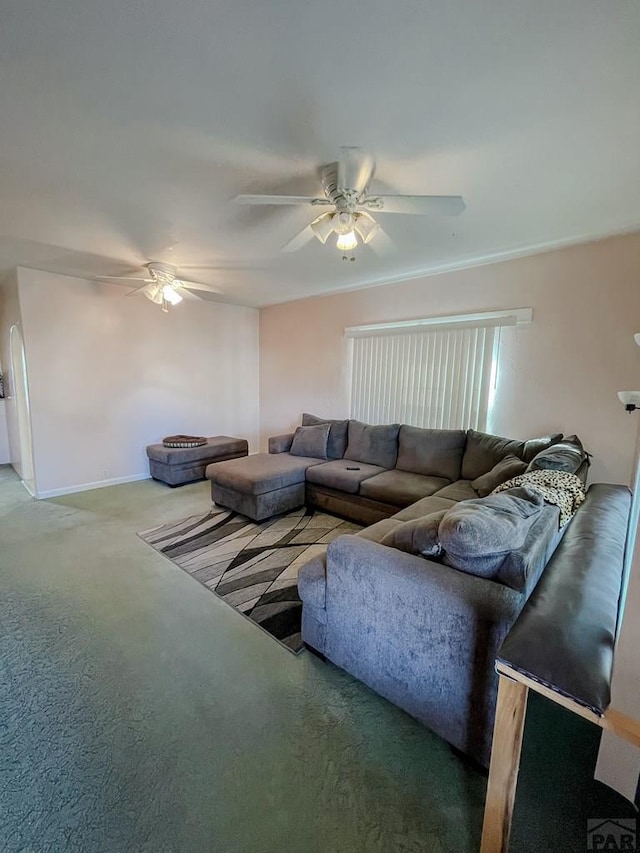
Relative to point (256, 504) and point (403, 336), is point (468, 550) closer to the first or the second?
point (256, 504)

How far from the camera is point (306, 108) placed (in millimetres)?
1551

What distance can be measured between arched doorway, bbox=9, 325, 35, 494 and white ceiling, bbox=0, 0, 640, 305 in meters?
2.03

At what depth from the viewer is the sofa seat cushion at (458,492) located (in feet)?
9.41

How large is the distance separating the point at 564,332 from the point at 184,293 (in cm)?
438

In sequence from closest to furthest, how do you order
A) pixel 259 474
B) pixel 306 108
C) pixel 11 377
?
pixel 306 108 < pixel 259 474 < pixel 11 377

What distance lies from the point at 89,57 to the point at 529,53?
63.9 inches

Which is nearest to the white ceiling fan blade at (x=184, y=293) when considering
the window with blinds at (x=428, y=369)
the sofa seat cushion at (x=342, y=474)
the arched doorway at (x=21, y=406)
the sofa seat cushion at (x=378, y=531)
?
the arched doorway at (x=21, y=406)

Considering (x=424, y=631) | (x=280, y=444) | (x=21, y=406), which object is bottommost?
(x=424, y=631)

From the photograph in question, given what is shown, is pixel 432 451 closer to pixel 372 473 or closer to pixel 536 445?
pixel 372 473

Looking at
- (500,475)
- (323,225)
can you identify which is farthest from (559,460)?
(323,225)

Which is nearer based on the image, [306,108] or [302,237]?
[306,108]

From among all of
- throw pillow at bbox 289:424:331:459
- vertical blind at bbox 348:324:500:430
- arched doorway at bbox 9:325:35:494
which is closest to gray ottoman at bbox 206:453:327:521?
throw pillow at bbox 289:424:331:459

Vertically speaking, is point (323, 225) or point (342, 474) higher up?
point (323, 225)

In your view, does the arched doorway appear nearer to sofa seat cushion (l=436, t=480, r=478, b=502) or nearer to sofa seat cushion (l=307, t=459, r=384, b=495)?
sofa seat cushion (l=307, t=459, r=384, b=495)
